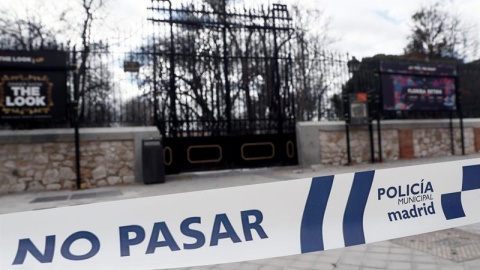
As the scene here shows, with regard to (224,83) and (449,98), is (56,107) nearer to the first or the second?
(224,83)

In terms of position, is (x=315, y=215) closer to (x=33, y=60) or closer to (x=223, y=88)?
(x=223, y=88)

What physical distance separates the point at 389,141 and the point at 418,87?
216 cm

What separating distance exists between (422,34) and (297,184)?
2626cm

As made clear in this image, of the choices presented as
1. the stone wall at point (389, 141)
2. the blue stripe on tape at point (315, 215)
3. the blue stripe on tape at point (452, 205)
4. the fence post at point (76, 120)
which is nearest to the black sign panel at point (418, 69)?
the stone wall at point (389, 141)

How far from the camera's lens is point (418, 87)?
36.0 ft

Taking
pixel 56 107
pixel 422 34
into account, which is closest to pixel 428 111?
pixel 56 107

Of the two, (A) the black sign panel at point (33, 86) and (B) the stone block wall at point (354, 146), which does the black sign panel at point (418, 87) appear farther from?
(A) the black sign panel at point (33, 86)

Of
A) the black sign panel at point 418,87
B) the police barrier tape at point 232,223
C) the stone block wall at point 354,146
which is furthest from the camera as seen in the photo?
the black sign panel at point 418,87

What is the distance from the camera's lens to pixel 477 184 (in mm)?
3328

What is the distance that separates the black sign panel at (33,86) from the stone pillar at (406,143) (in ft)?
35.4

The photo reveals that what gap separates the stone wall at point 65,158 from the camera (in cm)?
746

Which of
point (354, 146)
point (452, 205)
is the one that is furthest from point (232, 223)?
point (354, 146)

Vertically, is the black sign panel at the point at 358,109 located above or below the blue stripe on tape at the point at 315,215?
above

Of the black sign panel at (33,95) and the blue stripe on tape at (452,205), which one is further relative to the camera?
the black sign panel at (33,95)
